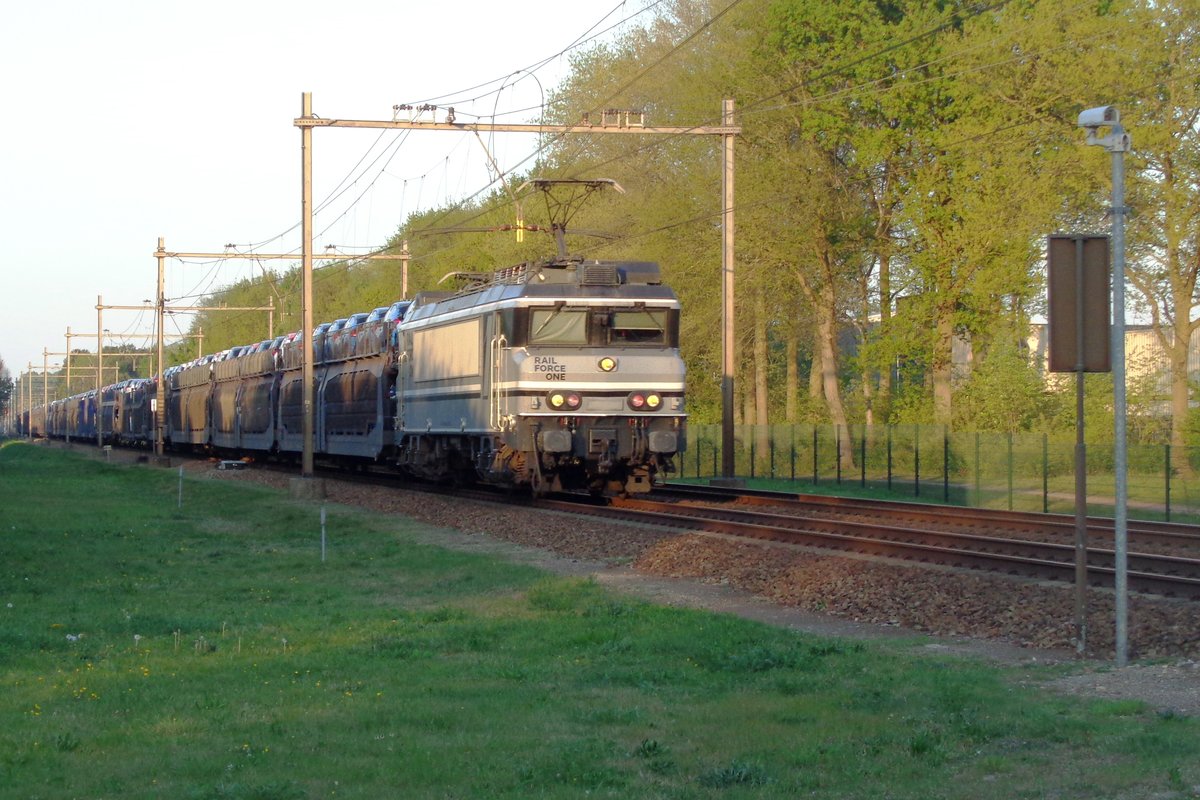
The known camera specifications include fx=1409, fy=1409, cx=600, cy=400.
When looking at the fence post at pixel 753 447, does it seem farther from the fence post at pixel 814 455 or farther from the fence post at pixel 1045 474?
the fence post at pixel 1045 474

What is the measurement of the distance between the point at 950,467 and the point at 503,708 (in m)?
26.5

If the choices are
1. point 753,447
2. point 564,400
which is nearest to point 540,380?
point 564,400

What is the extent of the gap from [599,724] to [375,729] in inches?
55.3

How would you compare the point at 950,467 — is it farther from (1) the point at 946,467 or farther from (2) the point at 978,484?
(2) the point at 978,484

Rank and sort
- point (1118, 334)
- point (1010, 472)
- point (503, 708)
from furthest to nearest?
point (1010, 472) → point (1118, 334) → point (503, 708)

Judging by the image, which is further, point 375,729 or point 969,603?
point 969,603

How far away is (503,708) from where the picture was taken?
938cm

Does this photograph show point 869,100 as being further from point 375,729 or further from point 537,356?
point 375,729

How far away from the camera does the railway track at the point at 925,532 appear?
15961mm

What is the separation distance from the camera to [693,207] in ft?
141

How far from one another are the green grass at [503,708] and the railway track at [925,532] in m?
4.51

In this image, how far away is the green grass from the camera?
7.48 m

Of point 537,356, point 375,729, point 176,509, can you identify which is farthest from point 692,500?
point 375,729

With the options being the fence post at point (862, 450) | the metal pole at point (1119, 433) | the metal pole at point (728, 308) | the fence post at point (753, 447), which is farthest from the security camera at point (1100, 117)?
the fence post at point (753, 447)
